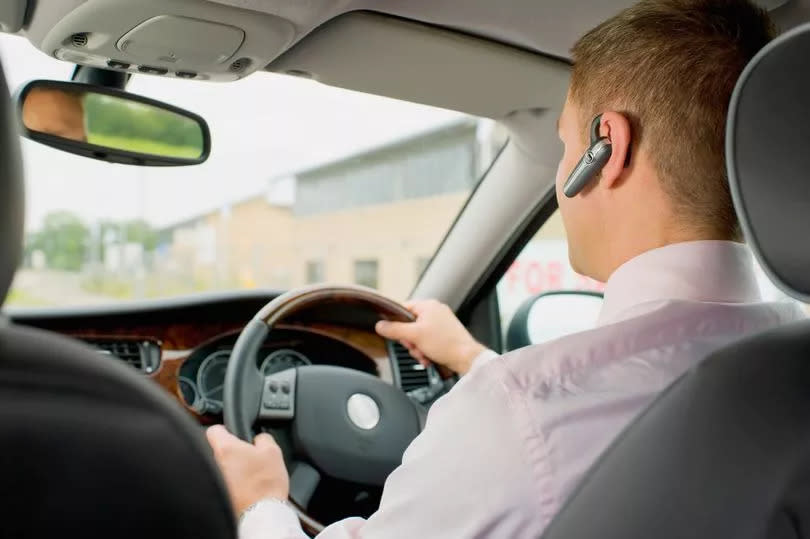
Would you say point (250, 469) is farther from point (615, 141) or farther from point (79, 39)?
point (79, 39)

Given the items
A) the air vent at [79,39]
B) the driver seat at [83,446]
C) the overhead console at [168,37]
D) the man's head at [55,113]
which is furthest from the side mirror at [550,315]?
the driver seat at [83,446]

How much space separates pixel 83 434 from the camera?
798mm

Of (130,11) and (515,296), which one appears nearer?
(130,11)

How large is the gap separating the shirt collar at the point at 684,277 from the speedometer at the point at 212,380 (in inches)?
52.4

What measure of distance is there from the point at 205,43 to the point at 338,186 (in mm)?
10049

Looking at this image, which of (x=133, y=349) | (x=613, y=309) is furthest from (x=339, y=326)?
(x=613, y=309)

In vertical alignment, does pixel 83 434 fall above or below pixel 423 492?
above

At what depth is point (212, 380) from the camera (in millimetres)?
2639

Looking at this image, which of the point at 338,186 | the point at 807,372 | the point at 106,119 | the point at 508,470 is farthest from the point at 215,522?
the point at 338,186

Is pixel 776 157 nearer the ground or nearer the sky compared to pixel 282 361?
nearer the sky

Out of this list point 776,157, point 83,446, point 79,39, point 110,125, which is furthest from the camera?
point 110,125

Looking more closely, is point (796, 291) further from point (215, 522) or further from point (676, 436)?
point (215, 522)

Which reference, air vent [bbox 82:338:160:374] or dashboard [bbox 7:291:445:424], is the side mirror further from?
air vent [bbox 82:338:160:374]

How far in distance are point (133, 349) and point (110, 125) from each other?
2.18 feet
